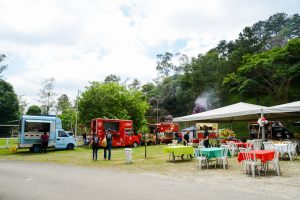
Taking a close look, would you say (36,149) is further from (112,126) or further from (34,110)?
(34,110)

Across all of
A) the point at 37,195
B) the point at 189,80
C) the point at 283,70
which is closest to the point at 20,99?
the point at 189,80

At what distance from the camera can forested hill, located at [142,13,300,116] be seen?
36.2 m

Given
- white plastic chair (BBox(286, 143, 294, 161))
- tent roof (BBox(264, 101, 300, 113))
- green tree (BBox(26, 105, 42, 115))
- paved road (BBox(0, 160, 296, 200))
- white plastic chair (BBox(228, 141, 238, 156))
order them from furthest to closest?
green tree (BBox(26, 105, 42, 115)) → white plastic chair (BBox(228, 141, 238, 156)) → tent roof (BBox(264, 101, 300, 113)) → white plastic chair (BBox(286, 143, 294, 161)) → paved road (BBox(0, 160, 296, 200))

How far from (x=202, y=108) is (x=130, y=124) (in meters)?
26.4

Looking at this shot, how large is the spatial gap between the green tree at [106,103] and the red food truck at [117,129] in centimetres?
474

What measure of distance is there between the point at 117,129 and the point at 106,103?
20.6 ft

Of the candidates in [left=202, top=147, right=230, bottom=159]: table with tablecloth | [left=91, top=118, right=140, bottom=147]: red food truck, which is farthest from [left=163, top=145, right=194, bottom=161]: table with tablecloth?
[left=91, top=118, right=140, bottom=147]: red food truck

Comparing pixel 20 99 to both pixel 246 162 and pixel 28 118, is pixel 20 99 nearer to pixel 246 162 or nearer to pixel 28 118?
pixel 28 118

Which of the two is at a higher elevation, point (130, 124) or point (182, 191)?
point (130, 124)

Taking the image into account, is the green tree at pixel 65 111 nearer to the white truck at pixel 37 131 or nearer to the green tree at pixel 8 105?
the green tree at pixel 8 105

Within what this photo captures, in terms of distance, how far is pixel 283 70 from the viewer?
115 ft

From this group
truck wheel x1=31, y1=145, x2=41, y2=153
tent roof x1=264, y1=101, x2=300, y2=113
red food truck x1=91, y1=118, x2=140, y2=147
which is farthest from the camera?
red food truck x1=91, y1=118, x2=140, y2=147

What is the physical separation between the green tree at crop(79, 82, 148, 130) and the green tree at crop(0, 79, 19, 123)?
3273cm

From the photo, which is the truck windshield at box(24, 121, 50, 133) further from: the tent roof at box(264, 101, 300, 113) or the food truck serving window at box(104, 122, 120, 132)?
the tent roof at box(264, 101, 300, 113)
